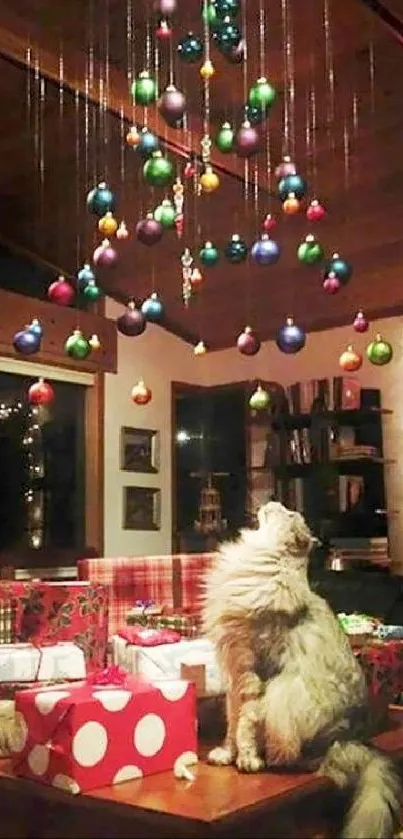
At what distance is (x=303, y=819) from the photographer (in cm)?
115

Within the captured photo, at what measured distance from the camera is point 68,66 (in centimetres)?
344

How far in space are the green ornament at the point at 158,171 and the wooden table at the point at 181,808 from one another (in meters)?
1.49

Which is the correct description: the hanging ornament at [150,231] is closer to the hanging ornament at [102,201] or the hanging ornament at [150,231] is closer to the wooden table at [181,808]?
the hanging ornament at [102,201]

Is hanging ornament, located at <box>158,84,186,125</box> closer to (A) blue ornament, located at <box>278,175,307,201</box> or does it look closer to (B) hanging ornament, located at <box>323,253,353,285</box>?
(A) blue ornament, located at <box>278,175,307,201</box>

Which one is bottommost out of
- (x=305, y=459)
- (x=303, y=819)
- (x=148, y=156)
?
(x=303, y=819)

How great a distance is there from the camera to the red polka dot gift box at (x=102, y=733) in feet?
4.17

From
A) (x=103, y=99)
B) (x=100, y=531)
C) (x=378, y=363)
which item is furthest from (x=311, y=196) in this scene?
(x=100, y=531)

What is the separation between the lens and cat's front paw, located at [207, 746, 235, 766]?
1.35 metres

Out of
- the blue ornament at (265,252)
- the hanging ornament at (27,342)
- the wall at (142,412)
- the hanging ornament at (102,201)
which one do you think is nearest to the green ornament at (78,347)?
the hanging ornament at (27,342)

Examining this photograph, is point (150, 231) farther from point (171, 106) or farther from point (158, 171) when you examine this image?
point (171, 106)

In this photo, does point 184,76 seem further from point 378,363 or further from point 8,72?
Result: point 378,363

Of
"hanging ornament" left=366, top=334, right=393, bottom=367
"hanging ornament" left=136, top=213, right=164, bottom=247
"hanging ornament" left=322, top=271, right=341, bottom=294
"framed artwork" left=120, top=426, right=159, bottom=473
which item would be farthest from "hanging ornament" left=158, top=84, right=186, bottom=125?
"framed artwork" left=120, top=426, right=159, bottom=473

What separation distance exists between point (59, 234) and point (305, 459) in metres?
1.71

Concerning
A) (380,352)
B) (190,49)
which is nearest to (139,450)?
(380,352)
